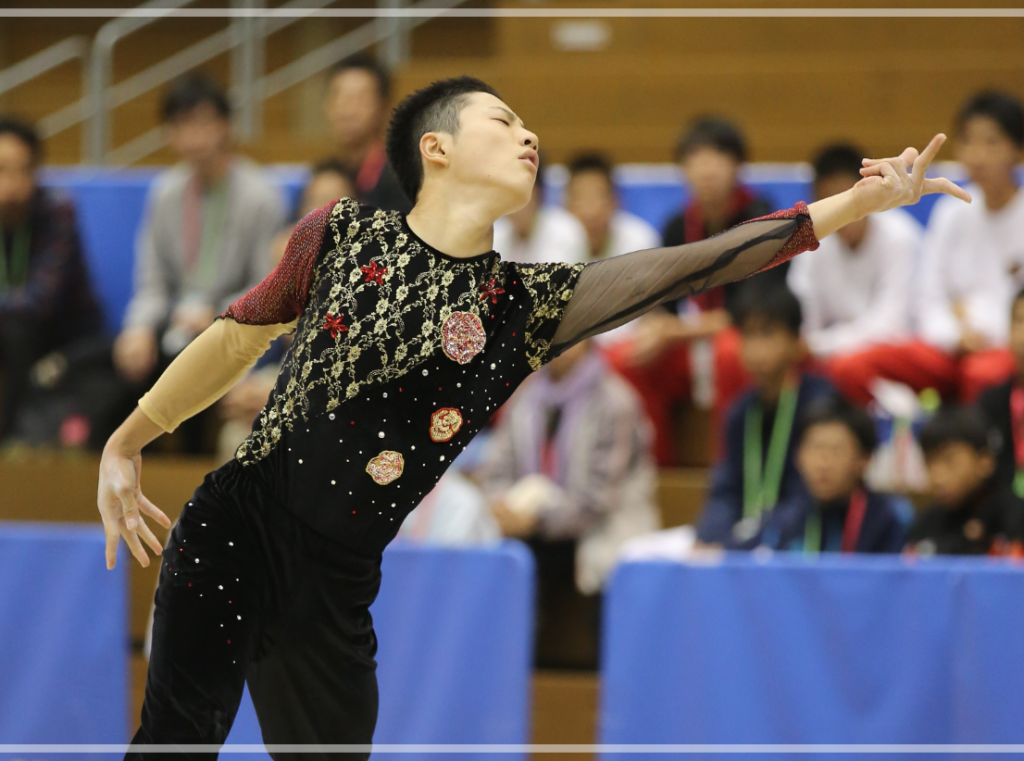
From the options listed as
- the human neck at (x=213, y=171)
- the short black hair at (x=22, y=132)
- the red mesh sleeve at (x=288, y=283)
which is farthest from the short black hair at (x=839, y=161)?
the short black hair at (x=22, y=132)

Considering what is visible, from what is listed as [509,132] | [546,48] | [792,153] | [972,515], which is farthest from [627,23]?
[509,132]

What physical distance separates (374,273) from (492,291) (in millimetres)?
186

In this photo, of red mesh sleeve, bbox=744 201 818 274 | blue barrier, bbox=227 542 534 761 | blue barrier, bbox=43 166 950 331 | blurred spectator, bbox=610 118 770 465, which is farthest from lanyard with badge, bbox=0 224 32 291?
red mesh sleeve, bbox=744 201 818 274

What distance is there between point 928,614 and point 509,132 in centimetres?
161

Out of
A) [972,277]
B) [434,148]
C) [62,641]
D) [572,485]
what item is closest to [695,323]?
[572,485]

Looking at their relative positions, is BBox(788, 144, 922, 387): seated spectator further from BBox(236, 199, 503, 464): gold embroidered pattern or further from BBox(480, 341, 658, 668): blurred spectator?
BBox(236, 199, 503, 464): gold embroidered pattern

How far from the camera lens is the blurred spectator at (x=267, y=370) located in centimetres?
400

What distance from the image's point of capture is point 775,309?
3.70 metres

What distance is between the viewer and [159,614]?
2.03 meters

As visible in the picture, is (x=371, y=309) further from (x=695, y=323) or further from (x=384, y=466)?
(x=695, y=323)

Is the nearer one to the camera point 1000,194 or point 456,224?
point 456,224

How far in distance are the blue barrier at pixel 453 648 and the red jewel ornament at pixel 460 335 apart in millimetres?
1228

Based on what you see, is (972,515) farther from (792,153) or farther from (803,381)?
(792,153)

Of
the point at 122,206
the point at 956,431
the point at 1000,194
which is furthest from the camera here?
the point at 122,206
